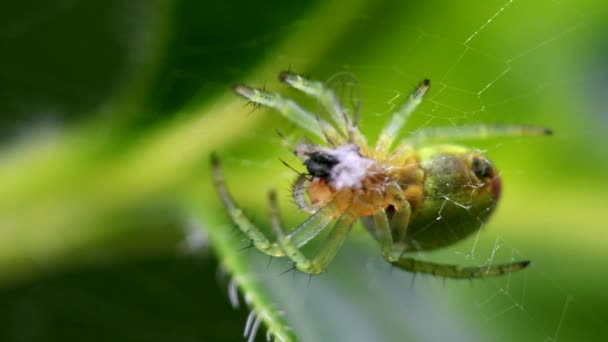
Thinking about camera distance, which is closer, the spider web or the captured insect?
the captured insect

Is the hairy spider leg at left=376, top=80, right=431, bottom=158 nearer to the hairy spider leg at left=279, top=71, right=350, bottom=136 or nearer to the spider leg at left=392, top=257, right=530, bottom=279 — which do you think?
the hairy spider leg at left=279, top=71, right=350, bottom=136

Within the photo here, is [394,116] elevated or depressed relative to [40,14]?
depressed

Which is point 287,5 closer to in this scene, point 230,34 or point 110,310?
point 230,34

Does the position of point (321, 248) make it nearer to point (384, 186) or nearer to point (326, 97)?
point (384, 186)

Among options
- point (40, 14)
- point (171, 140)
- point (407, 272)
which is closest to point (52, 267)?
point (171, 140)

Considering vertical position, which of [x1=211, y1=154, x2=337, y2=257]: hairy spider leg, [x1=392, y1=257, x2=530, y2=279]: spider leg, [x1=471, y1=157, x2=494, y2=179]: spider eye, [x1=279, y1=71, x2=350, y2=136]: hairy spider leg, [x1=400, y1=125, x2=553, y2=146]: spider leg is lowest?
[x1=392, y1=257, x2=530, y2=279]: spider leg

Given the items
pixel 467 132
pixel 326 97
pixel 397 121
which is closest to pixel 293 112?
pixel 326 97

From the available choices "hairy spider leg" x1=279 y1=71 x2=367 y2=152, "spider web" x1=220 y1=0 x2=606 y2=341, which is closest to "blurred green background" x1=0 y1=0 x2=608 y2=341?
"spider web" x1=220 y1=0 x2=606 y2=341
